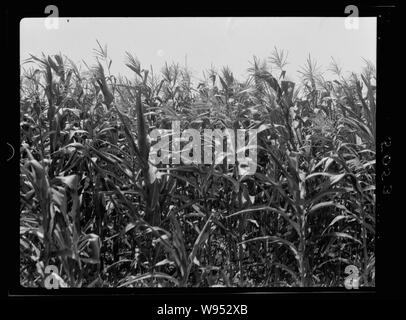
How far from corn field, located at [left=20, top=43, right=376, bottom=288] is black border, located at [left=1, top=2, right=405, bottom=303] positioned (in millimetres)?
45

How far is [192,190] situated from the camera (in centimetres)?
283

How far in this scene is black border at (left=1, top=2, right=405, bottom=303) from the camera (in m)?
2.73

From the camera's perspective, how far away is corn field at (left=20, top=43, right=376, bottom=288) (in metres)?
2.77

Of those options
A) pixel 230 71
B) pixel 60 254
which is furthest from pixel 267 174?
pixel 60 254

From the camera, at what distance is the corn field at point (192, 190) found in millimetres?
2773
